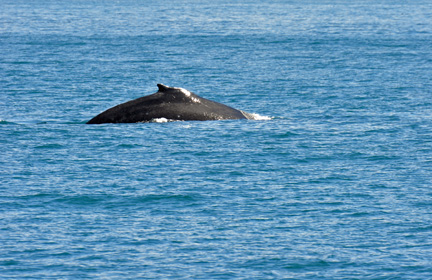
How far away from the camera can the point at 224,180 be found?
1011 inches

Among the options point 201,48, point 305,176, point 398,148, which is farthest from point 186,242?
point 201,48

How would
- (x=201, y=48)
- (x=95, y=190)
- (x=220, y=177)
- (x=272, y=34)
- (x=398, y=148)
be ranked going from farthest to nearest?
1. (x=272, y=34)
2. (x=201, y=48)
3. (x=398, y=148)
4. (x=220, y=177)
5. (x=95, y=190)

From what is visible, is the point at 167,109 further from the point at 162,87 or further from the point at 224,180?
the point at 224,180

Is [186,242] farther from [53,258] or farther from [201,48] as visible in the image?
[201,48]

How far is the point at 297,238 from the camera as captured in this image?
1998 centimetres

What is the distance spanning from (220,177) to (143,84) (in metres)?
26.9

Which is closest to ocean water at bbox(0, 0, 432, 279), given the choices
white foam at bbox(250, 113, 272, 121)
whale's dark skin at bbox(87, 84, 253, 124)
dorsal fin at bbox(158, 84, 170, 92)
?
white foam at bbox(250, 113, 272, 121)

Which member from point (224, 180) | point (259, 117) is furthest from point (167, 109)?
point (224, 180)

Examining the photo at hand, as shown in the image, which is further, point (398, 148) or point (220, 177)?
point (398, 148)

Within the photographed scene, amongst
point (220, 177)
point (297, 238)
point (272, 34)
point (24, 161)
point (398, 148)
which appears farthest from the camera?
point (272, 34)

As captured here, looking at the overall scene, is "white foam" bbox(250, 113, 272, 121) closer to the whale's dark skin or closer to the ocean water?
the ocean water

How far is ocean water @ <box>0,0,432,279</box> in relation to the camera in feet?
61.2

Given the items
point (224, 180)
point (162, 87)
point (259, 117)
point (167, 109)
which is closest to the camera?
point (224, 180)

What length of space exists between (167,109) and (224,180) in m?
6.50
